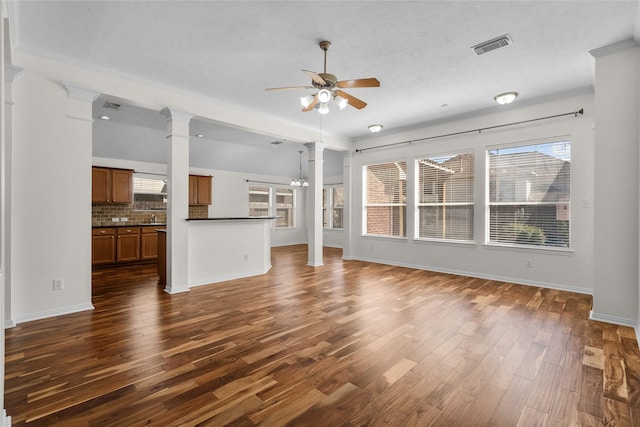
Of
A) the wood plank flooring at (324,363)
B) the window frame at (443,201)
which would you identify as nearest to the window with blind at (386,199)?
the window frame at (443,201)

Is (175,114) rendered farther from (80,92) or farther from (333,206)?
(333,206)

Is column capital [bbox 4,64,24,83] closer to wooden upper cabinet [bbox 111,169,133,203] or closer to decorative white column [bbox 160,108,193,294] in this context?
decorative white column [bbox 160,108,193,294]

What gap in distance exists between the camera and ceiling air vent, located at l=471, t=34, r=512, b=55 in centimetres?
318

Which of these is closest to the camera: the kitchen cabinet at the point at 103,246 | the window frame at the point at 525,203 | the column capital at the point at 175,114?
the column capital at the point at 175,114

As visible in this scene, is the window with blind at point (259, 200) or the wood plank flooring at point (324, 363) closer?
the wood plank flooring at point (324, 363)

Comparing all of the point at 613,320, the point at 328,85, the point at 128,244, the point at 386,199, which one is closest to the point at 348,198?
the point at 386,199

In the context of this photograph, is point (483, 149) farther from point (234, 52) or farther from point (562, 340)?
point (234, 52)

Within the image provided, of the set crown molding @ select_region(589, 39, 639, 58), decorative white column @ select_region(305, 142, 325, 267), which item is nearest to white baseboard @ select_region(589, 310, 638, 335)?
crown molding @ select_region(589, 39, 639, 58)

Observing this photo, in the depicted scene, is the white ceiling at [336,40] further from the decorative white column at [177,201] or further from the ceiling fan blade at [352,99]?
the decorative white column at [177,201]

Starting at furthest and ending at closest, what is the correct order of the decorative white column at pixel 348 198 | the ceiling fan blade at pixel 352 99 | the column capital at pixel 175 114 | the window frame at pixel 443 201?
1. the decorative white column at pixel 348 198
2. the window frame at pixel 443 201
3. the column capital at pixel 175 114
4. the ceiling fan blade at pixel 352 99

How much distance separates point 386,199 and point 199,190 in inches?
189

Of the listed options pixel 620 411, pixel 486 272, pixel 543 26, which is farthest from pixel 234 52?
pixel 486 272

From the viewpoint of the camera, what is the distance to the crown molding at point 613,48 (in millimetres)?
3229

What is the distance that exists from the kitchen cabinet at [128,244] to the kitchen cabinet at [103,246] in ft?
0.30
